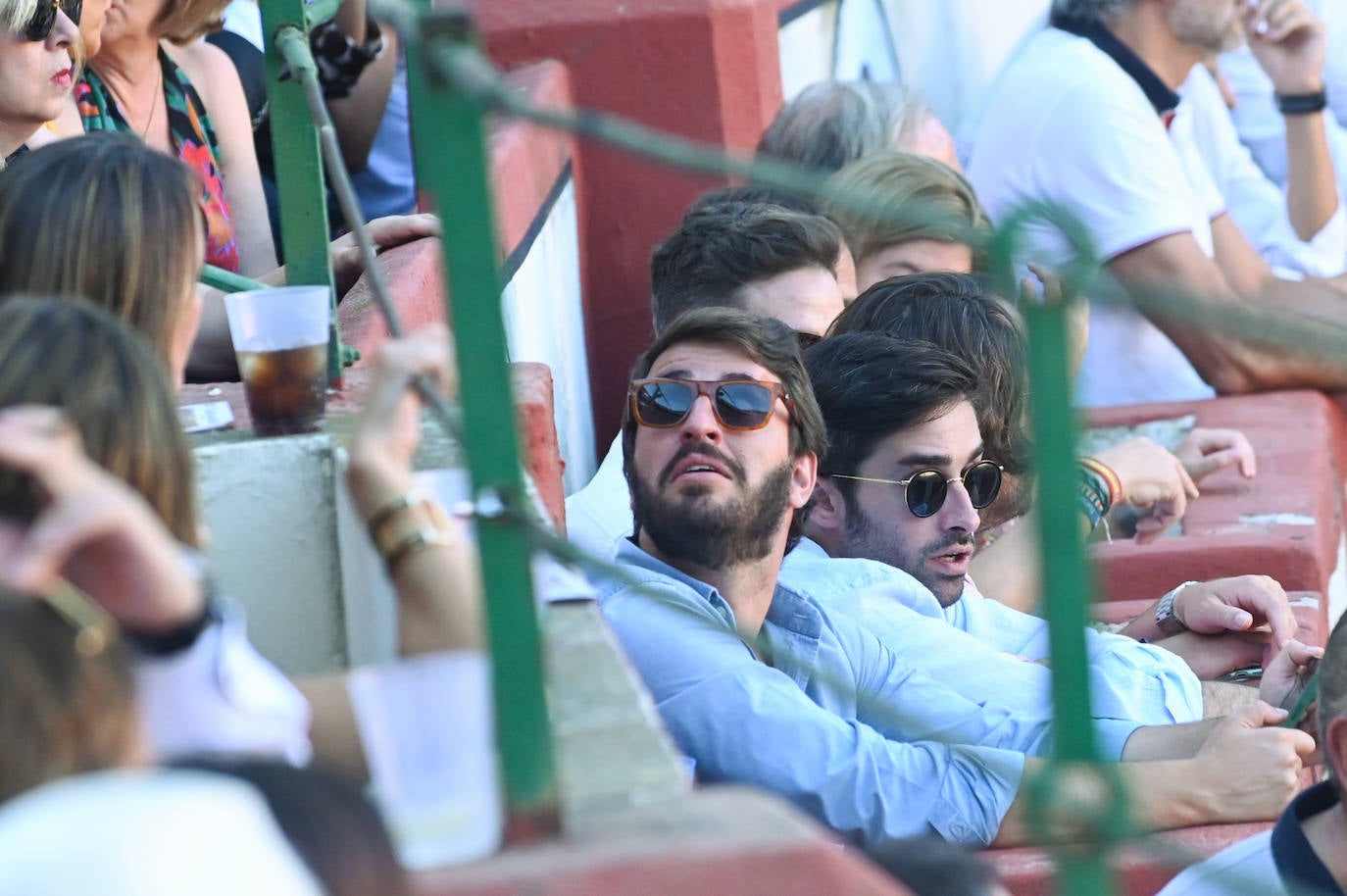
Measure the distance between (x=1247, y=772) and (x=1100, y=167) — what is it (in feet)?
9.00

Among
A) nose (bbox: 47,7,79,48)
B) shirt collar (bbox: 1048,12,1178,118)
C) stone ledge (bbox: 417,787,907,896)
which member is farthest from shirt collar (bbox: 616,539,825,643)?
shirt collar (bbox: 1048,12,1178,118)

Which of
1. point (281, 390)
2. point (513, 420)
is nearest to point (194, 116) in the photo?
point (281, 390)

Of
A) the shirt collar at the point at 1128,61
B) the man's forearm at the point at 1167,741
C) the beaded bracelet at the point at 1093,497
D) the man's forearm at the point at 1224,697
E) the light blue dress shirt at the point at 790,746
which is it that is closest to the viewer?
the light blue dress shirt at the point at 790,746

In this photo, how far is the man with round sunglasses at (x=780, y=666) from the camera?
2420mm

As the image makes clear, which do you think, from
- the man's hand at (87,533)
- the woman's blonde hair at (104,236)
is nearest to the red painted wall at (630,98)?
the woman's blonde hair at (104,236)

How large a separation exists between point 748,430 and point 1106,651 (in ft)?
2.27

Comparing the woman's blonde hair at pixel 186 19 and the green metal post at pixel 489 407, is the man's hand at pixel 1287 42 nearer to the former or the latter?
the woman's blonde hair at pixel 186 19

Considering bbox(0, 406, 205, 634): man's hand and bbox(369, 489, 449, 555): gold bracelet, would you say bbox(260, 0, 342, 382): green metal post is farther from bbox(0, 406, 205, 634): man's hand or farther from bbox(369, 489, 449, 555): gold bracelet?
bbox(0, 406, 205, 634): man's hand

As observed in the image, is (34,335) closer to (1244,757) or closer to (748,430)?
(748,430)

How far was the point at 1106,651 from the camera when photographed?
2977 millimetres

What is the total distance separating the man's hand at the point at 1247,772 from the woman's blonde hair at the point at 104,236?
151cm

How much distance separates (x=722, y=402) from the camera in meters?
2.75

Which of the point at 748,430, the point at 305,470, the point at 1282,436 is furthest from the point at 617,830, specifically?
the point at 1282,436

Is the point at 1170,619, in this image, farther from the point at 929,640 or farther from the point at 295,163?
the point at 295,163
